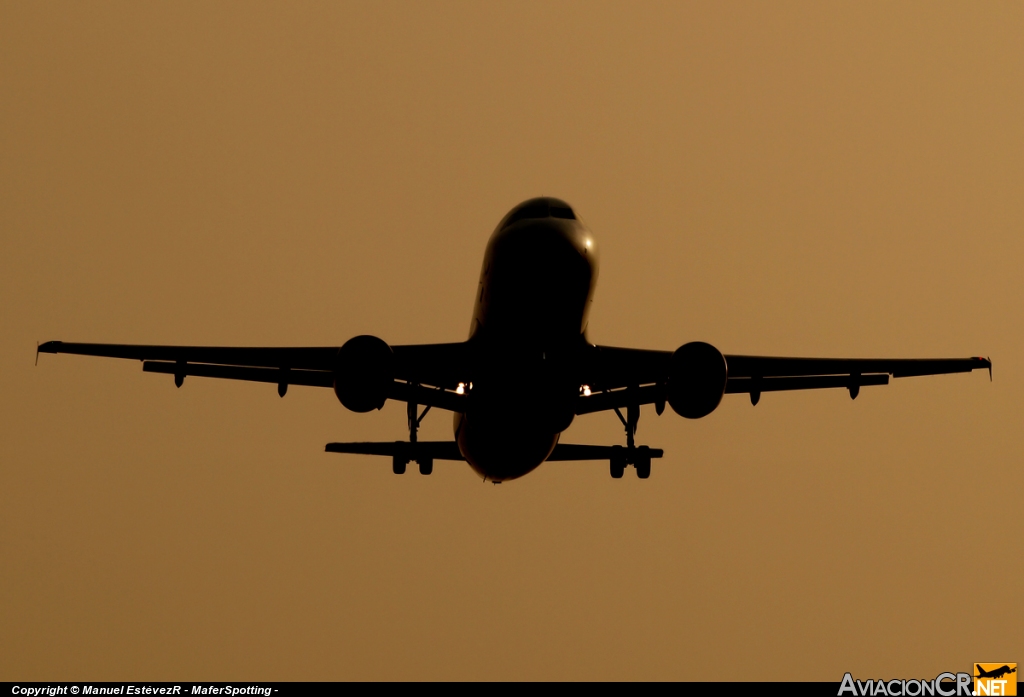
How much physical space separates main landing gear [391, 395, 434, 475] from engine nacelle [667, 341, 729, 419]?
1238 centimetres

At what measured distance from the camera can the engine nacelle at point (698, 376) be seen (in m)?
32.8

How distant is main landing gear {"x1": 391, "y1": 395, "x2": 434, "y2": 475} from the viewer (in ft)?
143

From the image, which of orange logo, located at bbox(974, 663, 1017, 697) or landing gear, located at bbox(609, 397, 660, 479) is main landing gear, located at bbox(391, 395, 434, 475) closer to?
landing gear, located at bbox(609, 397, 660, 479)

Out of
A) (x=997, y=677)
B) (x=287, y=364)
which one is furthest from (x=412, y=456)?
(x=997, y=677)

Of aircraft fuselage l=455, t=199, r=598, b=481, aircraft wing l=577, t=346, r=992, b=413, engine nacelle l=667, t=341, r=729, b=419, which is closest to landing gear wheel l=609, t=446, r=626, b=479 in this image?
aircraft wing l=577, t=346, r=992, b=413

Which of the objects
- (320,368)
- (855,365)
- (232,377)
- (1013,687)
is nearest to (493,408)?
(320,368)

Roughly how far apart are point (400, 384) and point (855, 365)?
50.0 ft

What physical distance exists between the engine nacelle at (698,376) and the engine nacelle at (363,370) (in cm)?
702

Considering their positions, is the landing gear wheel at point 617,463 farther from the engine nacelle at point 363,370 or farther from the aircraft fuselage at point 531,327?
the engine nacelle at point 363,370

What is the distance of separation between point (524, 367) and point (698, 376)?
4.60 metres

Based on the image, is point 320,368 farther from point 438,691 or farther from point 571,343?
point 438,691

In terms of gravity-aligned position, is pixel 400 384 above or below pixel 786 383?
below

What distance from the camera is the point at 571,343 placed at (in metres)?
35.4

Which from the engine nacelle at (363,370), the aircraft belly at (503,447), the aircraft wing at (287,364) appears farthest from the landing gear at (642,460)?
the engine nacelle at (363,370)
